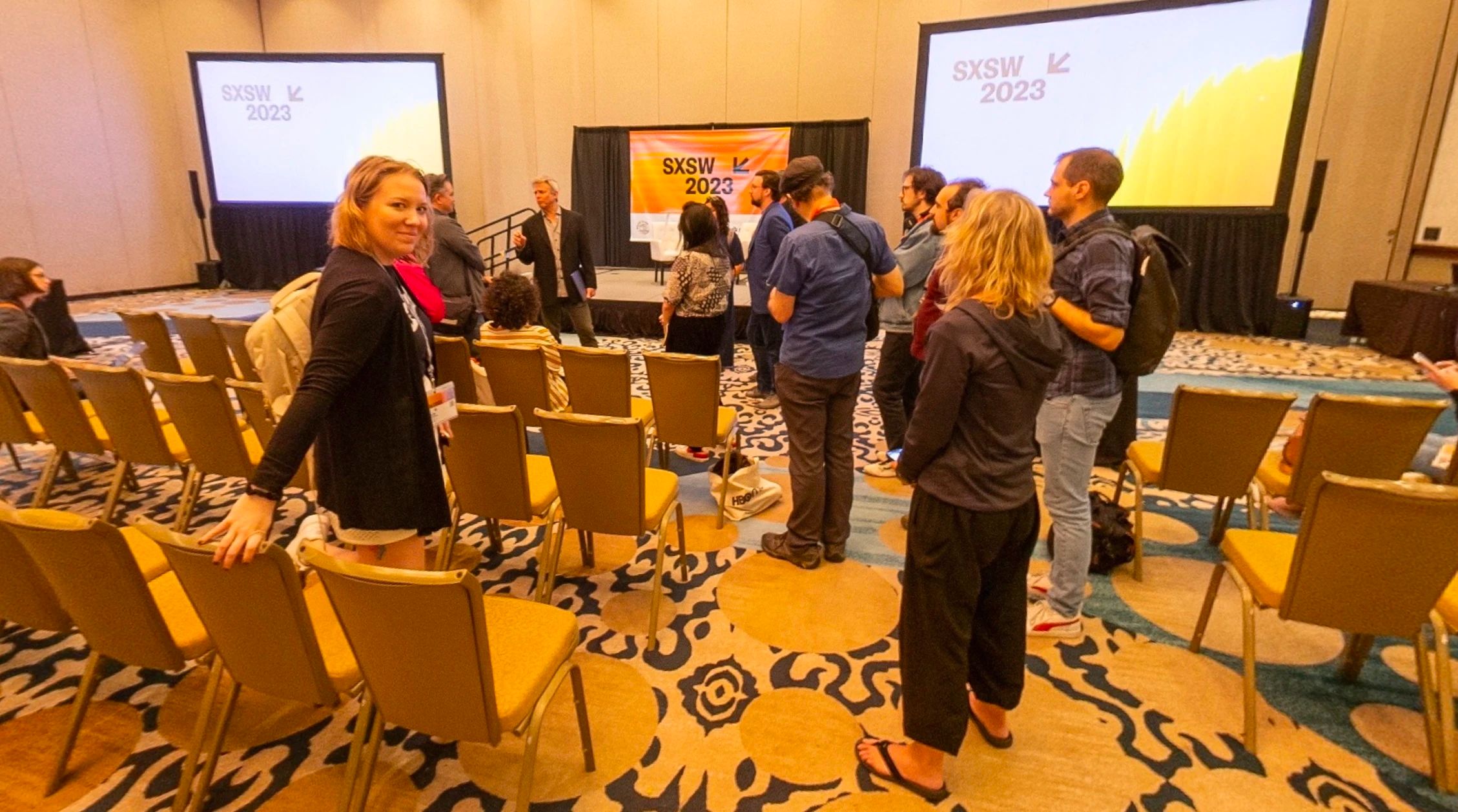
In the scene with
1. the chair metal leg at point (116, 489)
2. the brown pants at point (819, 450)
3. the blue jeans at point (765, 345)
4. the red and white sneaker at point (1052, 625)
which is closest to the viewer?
the red and white sneaker at point (1052, 625)

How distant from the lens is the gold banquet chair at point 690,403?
3.39 m

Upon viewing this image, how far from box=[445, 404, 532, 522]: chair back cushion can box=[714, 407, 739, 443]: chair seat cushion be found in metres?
1.15

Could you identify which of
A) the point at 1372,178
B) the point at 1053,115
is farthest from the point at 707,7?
the point at 1372,178

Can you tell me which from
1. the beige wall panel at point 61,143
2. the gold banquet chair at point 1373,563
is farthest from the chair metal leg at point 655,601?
the beige wall panel at point 61,143

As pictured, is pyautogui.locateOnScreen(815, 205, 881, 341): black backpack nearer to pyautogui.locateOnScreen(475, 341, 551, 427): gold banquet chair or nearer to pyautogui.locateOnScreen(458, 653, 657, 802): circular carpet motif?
pyautogui.locateOnScreen(475, 341, 551, 427): gold banquet chair

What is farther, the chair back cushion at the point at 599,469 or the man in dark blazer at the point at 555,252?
the man in dark blazer at the point at 555,252

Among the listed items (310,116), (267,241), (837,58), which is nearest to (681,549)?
(837,58)

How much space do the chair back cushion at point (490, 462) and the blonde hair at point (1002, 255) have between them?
5.32ft

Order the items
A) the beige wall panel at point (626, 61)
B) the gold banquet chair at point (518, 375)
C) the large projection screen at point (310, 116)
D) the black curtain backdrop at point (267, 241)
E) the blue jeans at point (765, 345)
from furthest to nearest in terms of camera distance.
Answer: the black curtain backdrop at point (267, 241) < the beige wall panel at point (626, 61) < the large projection screen at point (310, 116) < the blue jeans at point (765, 345) < the gold banquet chair at point (518, 375)

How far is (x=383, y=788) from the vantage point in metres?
2.00

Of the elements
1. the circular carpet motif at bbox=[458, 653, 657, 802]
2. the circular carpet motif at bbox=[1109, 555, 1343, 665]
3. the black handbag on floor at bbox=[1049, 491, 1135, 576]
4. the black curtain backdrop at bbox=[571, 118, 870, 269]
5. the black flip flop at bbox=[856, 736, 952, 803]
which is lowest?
the circular carpet motif at bbox=[458, 653, 657, 802]

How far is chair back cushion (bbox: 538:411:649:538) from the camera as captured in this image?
2.49 m

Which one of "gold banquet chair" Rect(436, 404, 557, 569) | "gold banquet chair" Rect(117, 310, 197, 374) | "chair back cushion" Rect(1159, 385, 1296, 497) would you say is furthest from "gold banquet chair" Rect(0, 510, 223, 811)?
"chair back cushion" Rect(1159, 385, 1296, 497)

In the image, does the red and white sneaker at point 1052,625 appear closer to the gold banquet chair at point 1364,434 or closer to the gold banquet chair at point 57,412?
the gold banquet chair at point 1364,434
